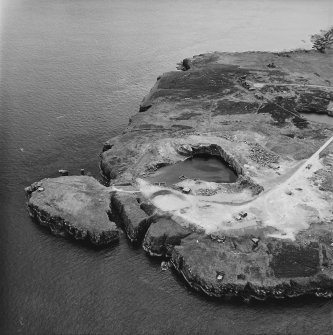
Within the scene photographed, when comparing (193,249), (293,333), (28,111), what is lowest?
(293,333)

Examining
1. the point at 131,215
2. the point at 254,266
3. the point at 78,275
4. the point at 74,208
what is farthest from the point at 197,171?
the point at 78,275

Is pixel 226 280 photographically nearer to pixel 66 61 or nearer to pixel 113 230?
pixel 113 230

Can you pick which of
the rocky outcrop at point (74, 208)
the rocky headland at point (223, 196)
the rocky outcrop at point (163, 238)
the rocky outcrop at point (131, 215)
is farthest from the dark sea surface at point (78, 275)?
the rocky headland at point (223, 196)

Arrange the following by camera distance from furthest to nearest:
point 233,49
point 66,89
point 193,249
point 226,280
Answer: point 233,49 < point 66,89 < point 193,249 < point 226,280

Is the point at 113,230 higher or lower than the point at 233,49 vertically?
lower

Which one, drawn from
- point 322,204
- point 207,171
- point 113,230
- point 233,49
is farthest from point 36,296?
point 233,49

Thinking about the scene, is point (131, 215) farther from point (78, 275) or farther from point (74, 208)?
point (78, 275)

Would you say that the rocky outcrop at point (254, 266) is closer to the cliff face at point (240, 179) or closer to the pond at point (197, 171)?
the cliff face at point (240, 179)

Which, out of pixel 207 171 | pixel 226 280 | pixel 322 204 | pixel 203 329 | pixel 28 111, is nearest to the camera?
pixel 203 329
